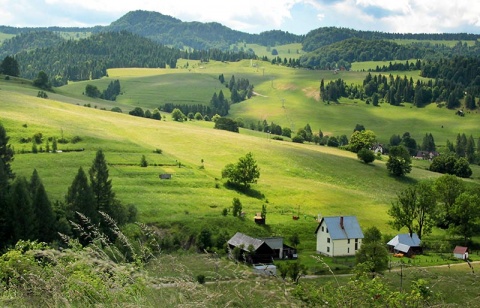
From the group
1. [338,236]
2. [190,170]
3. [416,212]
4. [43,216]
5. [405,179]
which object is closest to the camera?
[43,216]

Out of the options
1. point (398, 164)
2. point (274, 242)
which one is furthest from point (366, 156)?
point (274, 242)

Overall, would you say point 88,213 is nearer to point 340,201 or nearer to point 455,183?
point 340,201

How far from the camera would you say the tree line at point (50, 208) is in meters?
54.8

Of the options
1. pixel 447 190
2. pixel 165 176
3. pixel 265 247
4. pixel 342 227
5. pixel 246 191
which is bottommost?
pixel 265 247

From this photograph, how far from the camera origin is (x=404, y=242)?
7588cm

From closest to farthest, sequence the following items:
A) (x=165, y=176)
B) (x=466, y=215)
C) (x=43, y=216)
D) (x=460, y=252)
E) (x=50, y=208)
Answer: (x=43, y=216)
(x=50, y=208)
(x=460, y=252)
(x=466, y=215)
(x=165, y=176)

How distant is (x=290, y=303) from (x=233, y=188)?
84.5 meters

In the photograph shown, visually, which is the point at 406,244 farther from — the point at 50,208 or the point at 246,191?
the point at 50,208

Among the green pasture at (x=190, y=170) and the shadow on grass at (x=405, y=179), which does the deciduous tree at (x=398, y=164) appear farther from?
the green pasture at (x=190, y=170)

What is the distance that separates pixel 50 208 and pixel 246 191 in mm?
39714

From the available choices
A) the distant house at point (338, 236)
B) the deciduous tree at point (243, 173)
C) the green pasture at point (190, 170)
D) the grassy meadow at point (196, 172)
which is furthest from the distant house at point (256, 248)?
the deciduous tree at point (243, 173)

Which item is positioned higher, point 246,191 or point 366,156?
point 366,156

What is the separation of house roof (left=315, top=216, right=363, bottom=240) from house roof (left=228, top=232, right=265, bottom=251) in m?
13.2

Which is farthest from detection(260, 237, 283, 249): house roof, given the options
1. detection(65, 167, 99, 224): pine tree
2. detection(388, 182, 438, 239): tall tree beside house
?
detection(65, 167, 99, 224): pine tree
